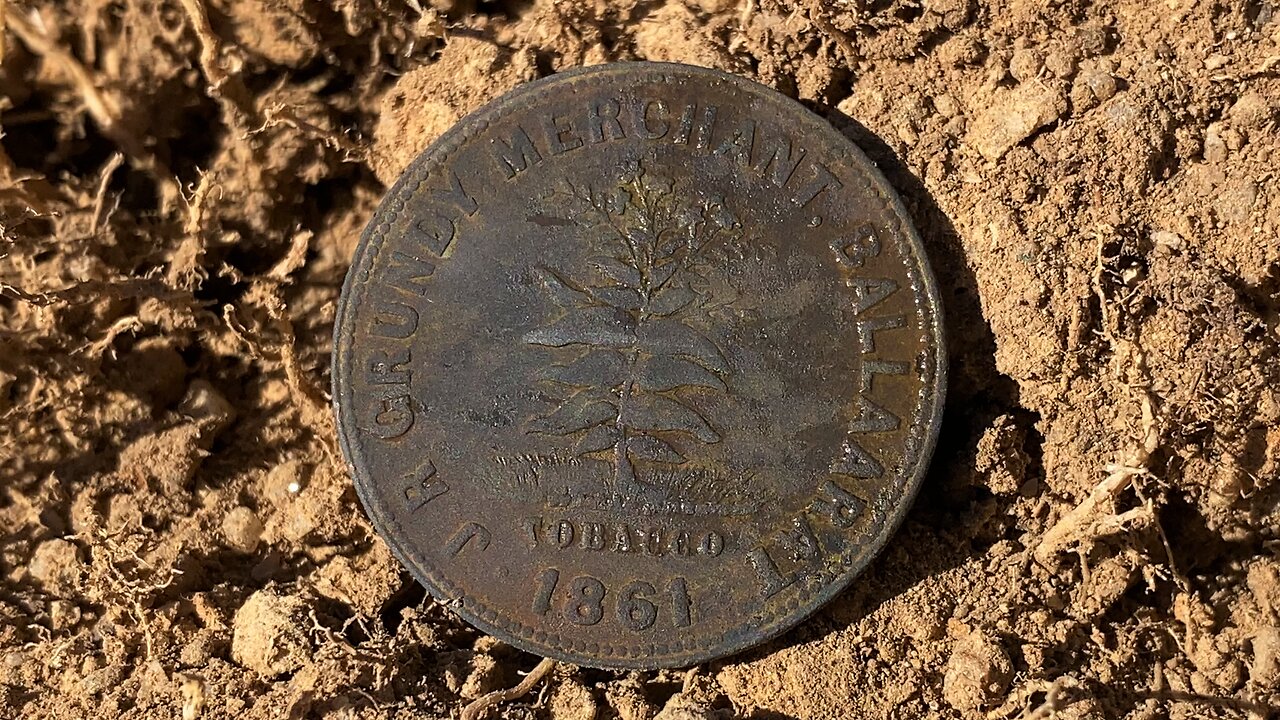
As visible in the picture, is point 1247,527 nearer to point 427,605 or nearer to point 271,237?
point 427,605

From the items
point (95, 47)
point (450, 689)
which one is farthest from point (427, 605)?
point (95, 47)

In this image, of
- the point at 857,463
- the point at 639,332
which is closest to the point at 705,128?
the point at 639,332

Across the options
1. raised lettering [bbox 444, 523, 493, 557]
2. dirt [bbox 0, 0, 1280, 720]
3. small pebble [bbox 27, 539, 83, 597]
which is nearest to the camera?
dirt [bbox 0, 0, 1280, 720]

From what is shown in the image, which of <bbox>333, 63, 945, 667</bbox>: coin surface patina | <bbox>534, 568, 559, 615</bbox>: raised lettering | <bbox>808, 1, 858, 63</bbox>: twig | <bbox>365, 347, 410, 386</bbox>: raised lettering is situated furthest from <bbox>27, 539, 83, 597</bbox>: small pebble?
<bbox>808, 1, 858, 63</bbox>: twig

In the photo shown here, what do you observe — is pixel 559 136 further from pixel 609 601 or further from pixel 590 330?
pixel 609 601

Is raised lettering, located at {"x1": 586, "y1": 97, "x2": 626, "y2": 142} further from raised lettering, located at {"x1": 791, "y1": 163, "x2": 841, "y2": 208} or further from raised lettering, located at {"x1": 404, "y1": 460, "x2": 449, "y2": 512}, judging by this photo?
raised lettering, located at {"x1": 404, "y1": 460, "x2": 449, "y2": 512}

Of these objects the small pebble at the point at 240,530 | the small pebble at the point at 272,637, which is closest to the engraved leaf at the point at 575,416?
the small pebble at the point at 272,637

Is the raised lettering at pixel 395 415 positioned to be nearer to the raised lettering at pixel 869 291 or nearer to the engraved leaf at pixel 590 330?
the engraved leaf at pixel 590 330
